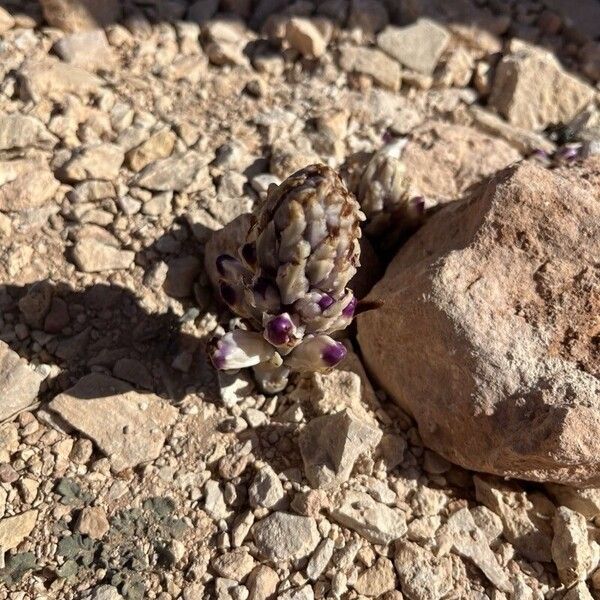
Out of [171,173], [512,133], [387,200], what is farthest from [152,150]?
[512,133]

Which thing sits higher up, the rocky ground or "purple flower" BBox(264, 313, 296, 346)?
"purple flower" BBox(264, 313, 296, 346)

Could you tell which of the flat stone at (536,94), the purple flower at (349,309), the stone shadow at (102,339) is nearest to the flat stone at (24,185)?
the stone shadow at (102,339)

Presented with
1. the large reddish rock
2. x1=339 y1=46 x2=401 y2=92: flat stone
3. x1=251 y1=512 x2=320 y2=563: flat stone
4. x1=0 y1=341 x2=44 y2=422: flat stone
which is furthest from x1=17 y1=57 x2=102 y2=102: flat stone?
x1=251 y1=512 x2=320 y2=563: flat stone

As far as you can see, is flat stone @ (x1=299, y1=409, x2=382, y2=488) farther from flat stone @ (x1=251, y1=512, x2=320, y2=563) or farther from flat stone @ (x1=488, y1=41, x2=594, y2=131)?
flat stone @ (x1=488, y1=41, x2=594, y2=131)

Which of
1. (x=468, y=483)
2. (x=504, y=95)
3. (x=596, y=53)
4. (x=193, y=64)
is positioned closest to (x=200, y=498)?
(x=468, y=483)

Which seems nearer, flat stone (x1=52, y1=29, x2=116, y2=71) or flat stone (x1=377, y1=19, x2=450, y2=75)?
flat stone (x1=52, y1=29, x2=116, y2=71)

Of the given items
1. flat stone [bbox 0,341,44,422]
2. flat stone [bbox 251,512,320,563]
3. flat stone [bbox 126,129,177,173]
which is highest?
flat stone [bbox 126,129,177,173]

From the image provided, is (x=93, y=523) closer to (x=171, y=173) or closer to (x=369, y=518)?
(x=369, y=518)
